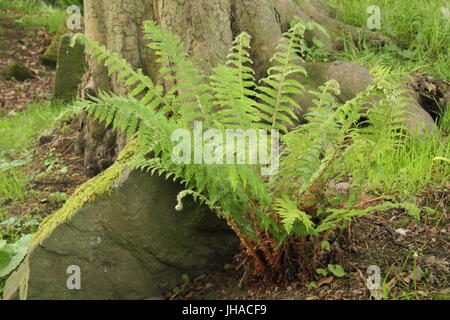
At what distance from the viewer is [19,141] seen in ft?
16.5

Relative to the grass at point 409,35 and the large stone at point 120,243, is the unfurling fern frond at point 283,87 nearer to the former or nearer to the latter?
the large stone at point 120,243

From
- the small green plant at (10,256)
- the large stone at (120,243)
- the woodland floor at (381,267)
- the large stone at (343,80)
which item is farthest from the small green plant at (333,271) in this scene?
the small green plant at (10,256)

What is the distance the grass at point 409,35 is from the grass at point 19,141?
3.04m

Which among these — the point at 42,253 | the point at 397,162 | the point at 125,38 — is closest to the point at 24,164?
the point at 125,38

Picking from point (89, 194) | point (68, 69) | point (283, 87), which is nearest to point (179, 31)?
point (283, 87)

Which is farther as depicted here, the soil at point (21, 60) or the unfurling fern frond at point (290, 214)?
the soil at point (21, 60)

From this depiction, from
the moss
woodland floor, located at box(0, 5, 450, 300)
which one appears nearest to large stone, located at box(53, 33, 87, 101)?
the moss

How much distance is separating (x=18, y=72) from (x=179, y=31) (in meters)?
5.32

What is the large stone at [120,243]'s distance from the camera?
8.29 feet

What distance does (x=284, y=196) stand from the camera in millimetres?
2133

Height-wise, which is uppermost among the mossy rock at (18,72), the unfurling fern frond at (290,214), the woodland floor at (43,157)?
the mossy rock at (18,72)

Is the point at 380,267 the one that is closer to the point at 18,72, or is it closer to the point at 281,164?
the point at 281,164
